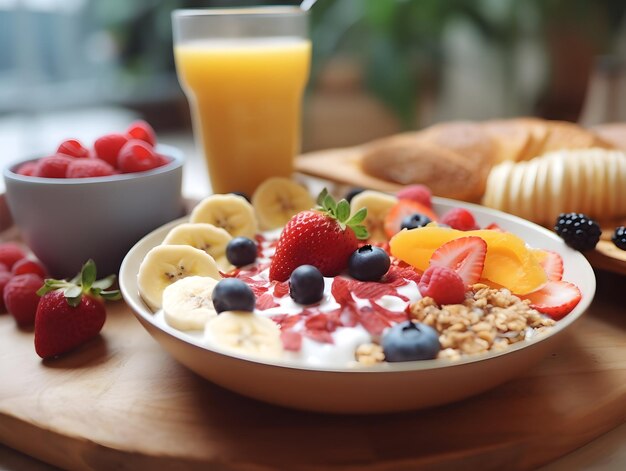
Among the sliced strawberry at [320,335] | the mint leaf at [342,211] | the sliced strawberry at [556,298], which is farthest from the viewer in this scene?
the mint leaf at [342,211]

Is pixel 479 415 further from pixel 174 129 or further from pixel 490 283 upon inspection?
pixel 174 129

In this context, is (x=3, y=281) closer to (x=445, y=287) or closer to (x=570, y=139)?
(x=445, y=287)

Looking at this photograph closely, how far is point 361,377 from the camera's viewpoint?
68cm

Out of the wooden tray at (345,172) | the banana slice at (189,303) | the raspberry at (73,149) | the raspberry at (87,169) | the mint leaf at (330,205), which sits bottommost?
the wooden tray at (345,172)

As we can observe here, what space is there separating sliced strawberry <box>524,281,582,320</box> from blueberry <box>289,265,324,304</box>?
0.29 metres

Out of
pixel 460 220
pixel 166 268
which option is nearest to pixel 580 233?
pixel 460 220

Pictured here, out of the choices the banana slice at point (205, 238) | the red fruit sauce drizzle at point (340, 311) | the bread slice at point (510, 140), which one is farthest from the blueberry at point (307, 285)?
the bread slice at point (510, 140)

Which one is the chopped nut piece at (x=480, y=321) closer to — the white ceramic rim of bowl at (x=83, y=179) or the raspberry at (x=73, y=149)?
the white ceramic rim of bowl at (x=83, y=179)

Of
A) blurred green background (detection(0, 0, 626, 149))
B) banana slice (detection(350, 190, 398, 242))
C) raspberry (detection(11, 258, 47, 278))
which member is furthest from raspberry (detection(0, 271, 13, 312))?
blurred green background (detection(0, 0, 626, 149))

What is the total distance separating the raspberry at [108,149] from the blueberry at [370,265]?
0.52 metres

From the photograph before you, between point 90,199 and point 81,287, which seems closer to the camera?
point 81,287

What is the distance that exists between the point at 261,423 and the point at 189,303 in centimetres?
18

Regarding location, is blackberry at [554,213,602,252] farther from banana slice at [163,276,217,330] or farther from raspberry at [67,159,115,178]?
raspberry at [67,159,115,178]

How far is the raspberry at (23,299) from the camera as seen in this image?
102 cm
